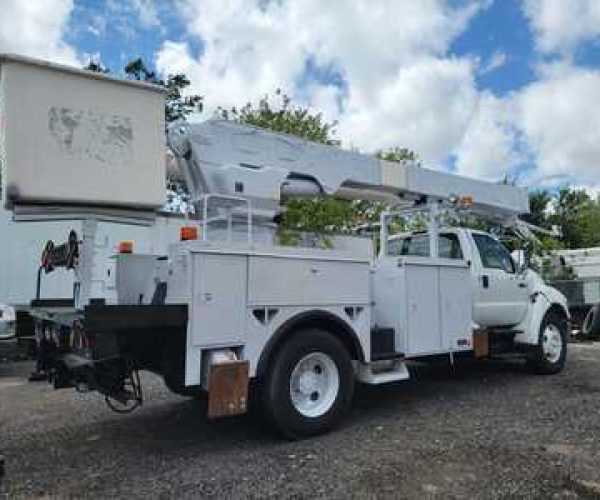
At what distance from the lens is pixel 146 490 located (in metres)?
4.60

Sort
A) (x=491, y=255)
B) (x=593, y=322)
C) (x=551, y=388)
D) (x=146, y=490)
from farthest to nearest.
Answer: (x=593, y=322) → (x=491, y=255) → (x=551, y=388) → (x=146, y=490)

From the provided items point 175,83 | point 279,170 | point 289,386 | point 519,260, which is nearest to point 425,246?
point 519,260

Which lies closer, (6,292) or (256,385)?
(256,385)

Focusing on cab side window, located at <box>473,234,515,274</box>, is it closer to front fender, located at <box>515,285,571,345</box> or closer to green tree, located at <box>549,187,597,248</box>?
front fender, located at <box>515,285,571,345</box>

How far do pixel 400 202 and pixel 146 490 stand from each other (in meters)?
5.16

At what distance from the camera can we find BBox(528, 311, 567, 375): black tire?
9.09 metres

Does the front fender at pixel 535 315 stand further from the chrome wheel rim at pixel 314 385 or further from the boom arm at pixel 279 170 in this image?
the chrome wheel rim at pixel 314 385

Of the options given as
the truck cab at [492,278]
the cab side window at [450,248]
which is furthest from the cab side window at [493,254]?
the cab side window at [450,248]

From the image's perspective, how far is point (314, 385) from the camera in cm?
599

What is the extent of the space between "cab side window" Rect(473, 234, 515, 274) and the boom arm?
77cm

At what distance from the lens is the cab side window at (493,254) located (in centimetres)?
865

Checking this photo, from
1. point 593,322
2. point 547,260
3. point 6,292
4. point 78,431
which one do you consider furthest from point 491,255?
point 6,292

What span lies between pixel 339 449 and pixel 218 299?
67.1 inches

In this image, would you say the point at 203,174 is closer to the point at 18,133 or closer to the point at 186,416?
the point at 18,133
